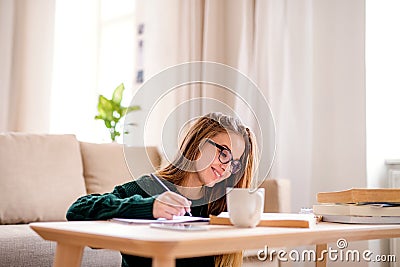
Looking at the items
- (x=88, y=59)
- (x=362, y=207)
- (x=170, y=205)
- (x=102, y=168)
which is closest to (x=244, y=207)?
(x=170, y=205)

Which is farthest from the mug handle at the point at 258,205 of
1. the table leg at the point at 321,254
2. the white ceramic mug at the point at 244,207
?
the table leg at the point at 321,254

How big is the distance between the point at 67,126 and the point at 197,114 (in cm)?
245

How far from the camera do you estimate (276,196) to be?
2.49 meters

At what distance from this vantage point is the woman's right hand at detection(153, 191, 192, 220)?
3.63ft

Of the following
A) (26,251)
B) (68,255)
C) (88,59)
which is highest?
(88,59)

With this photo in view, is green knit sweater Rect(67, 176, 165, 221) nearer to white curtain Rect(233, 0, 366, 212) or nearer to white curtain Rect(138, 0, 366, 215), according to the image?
white curtain Rect(138, 0, 366, 215)

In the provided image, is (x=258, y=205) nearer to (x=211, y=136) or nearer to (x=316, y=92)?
(x=211, y=136)

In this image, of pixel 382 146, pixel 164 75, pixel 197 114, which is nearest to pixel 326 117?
pixel 382 146

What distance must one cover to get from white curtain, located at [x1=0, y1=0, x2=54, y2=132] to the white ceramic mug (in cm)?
254

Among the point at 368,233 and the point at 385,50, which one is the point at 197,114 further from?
the point at 385,50

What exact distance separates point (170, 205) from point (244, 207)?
0.50 feet

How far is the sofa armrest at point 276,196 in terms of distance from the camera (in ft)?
8.16

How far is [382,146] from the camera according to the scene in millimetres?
2691

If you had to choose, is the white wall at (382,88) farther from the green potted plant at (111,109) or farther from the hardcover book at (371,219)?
the green potted plant at (111,109)
